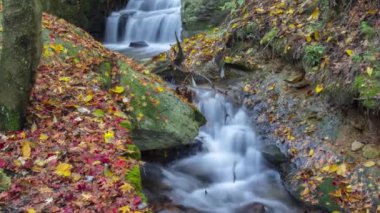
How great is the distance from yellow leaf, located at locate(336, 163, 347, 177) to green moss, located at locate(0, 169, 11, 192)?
4.37 m

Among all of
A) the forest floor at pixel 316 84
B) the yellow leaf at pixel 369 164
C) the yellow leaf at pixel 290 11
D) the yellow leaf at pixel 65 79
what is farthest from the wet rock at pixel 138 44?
the yellow leaf at pixel 369 164

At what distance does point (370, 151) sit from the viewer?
6.23 meters

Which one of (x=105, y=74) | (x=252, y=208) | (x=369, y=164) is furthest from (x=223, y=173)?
(x=105, y=74)

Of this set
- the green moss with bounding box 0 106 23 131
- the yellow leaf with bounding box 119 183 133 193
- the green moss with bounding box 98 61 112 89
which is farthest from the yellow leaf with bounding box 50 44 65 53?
the yellow leaf with bounding box 119 183 133 193

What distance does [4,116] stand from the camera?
16.0ft

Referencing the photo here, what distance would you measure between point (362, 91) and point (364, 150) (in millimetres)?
851

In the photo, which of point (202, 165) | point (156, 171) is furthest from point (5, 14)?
point (202, 165)

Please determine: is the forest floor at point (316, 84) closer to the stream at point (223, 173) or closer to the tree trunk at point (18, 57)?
the stream at point (223, 173)

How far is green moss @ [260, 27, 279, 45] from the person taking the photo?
9.12 m

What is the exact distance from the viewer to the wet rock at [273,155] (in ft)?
23.9

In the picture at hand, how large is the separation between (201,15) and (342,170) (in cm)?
879

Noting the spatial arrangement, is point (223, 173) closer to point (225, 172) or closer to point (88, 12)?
point (225, 172)

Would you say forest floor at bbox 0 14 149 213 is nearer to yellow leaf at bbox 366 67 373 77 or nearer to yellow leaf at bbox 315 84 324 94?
yellow leaf at bbox 315 84 324 94

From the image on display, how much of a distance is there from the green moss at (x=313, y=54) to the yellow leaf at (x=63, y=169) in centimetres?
491
